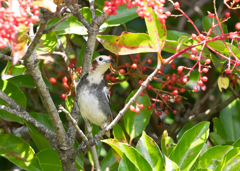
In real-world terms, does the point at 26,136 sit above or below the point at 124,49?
below

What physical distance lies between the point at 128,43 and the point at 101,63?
3.70 feet

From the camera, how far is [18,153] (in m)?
2.55

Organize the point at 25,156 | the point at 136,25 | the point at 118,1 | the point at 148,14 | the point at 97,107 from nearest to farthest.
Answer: the point at 118,1, the point at 148,14, the point at 25,156, the point at 97,107, the point at 136,25

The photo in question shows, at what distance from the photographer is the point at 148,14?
1.81 metres

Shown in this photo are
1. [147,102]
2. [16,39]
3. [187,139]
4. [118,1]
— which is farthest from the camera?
[147,102]

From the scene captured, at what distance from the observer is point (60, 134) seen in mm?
2314

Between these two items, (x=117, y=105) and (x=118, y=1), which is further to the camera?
(x=117, y=105)

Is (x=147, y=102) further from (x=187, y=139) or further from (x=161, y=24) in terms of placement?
(x=161, y=24)

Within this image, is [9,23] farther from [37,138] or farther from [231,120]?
[231,120]

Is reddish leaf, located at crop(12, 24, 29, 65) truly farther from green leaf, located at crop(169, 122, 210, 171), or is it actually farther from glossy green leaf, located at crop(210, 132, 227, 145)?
glossy green leaf, located at crop(210, 132, 227, 145)

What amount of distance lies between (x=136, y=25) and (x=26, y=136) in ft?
7.17

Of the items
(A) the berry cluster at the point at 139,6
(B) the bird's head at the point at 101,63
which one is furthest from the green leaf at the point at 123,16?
(A) the berry cluster at the point at 139,6

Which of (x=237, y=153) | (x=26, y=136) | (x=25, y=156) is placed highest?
(x=237, y=153)

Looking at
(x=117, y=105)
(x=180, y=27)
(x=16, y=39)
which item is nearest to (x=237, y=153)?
(x=16, y=39)
